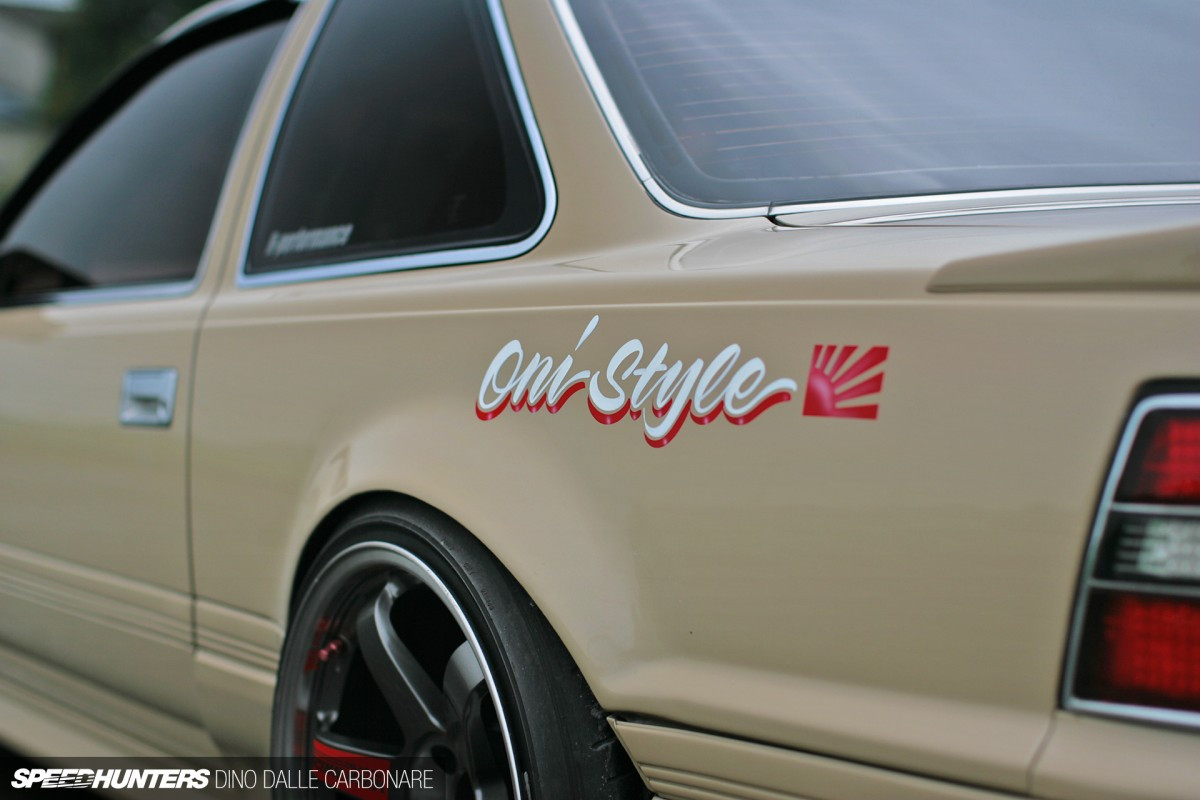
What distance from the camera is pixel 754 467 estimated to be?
1244mm

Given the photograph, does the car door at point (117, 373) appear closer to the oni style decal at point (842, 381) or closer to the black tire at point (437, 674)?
the black tire at point (437, 674)

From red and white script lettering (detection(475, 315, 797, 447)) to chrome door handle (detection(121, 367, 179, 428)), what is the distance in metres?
0.90

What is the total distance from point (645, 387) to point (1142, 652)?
1.94ft

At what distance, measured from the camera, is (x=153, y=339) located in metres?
2.33

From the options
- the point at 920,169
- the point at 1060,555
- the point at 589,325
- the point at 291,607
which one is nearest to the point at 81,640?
the point at 291,607

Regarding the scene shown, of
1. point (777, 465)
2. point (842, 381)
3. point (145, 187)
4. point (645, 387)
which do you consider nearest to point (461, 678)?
point (645, 387)

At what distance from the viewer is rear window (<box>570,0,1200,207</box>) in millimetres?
1587

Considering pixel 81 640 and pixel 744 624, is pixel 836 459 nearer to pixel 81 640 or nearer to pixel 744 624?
pixel 744 624

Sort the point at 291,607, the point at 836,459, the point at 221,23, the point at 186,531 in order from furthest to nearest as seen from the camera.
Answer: the point at 221,23 → the point at 186,531 → the point at 291,607 → the point at 836,459

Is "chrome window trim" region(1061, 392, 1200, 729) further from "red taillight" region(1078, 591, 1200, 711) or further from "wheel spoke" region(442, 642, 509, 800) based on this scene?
"wheel spoke" region(442, 642, 509, 800)

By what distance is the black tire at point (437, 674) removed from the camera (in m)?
1.45

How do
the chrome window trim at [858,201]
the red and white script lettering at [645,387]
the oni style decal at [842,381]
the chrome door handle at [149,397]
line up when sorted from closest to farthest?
1. the oni style decal at [842,381]
2. the red and white script lettering at [645,387]
3. the chrome window trim at [858,201]
4. the chrome door handle at [149,397]

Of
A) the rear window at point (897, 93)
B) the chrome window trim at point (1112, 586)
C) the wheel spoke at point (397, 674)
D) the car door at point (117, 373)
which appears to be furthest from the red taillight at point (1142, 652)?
the car door at point (117, 373)

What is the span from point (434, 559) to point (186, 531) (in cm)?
77
